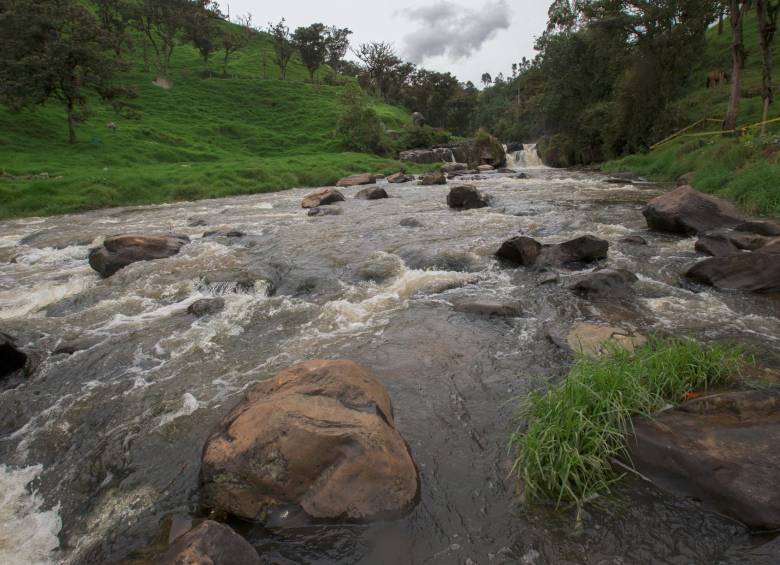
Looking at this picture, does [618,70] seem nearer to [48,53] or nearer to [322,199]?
[322,199]

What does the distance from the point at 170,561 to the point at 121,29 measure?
290 ft

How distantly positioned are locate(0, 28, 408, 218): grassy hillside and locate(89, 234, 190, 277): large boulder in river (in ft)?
49.5

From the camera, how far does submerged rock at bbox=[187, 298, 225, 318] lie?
916 cm

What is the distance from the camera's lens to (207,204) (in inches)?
1065

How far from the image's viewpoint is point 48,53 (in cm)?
3628

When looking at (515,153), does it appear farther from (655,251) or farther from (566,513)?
(566,513)

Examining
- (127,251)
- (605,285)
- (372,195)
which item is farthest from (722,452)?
(372,195)

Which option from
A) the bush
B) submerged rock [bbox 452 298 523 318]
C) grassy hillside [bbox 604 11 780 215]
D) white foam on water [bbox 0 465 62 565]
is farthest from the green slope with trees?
submerged rock [bbox 452 298 523 318]

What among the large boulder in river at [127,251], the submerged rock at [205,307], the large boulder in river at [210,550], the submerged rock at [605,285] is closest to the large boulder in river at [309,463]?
the large boulder in river at [210,550]

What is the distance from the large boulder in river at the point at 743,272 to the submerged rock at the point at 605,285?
147 cm

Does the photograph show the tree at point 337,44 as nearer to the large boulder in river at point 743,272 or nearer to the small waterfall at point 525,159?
the small waterfall at point 525,159

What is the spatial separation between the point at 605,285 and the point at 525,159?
49761mm

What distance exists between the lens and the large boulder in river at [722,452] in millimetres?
3684

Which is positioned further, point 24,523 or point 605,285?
point 605,285
